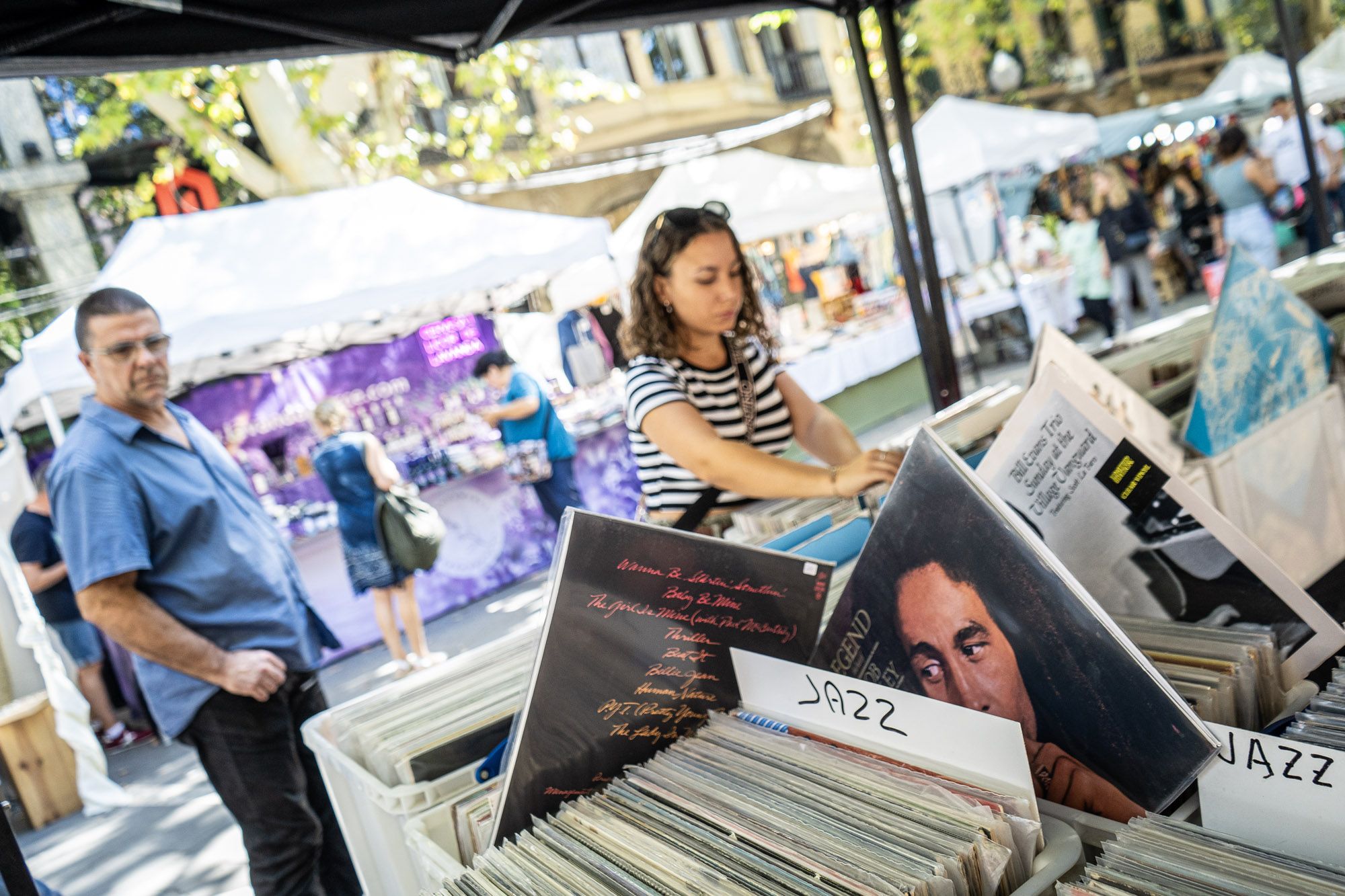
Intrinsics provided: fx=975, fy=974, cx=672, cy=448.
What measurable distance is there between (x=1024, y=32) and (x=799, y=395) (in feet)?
72.6

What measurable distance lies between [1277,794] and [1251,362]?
105 cm

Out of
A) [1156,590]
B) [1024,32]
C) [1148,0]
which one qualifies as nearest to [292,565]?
[1156,590]

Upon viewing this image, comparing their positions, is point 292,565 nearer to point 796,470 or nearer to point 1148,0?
point 796,470

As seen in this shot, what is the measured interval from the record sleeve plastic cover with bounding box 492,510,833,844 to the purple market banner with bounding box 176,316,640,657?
593cm

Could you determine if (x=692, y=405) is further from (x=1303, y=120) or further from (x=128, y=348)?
(x=1303, y=120)

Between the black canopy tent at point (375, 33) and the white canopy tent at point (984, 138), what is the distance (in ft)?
18.9

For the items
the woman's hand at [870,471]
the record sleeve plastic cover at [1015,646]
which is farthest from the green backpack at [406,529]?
the record sleeve plastic cover at [1015,646]

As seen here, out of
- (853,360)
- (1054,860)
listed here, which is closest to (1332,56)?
(853,360)

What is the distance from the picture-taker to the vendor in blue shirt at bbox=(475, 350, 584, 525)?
21.9 ft

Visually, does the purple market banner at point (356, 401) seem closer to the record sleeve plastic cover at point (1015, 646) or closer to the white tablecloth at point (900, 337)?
the white tablecloth at point (900, 337)

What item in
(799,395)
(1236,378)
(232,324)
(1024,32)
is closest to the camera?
(1236,378)

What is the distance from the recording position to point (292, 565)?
8.87 feet

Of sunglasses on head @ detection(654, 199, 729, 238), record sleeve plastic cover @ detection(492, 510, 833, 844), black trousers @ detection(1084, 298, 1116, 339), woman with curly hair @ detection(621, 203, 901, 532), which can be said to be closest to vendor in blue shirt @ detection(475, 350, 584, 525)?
woman with curly hair @ detection(621, 203, 901, 532)

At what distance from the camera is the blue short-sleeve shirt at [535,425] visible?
6.74 meters
